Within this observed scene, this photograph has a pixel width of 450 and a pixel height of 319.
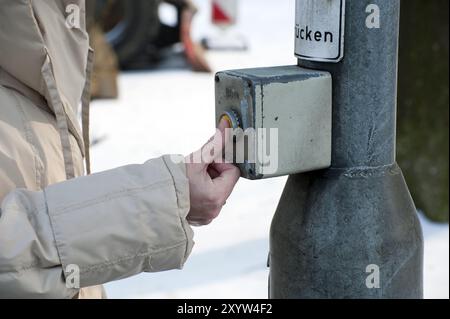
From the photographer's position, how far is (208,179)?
1.42 m

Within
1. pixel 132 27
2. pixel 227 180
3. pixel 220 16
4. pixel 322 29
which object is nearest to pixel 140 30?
pixel 132 27

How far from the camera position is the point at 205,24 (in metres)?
10.3

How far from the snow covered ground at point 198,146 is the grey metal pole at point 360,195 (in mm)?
1826

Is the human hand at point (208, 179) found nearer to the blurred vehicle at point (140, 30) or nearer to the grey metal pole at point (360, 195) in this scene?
the grey metal pole at point (360, 195)

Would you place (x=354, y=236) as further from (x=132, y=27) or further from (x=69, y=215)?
(x=132, y=27)

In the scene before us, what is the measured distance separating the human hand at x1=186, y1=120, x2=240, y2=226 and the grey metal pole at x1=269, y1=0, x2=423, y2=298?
0.74 ft

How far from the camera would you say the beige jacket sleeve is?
4.21 feet

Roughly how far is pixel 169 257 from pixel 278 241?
0.37 meters

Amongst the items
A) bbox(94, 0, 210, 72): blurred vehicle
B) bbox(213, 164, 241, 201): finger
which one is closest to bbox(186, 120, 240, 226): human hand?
bbox(213, 164, 241, 201): finger

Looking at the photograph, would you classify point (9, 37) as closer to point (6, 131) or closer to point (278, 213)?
point (6, 131)

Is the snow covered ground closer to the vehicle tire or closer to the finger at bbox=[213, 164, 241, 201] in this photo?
the vehicle tire

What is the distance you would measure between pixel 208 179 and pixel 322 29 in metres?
0.39

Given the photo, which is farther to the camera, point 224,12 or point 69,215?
point 224,12
